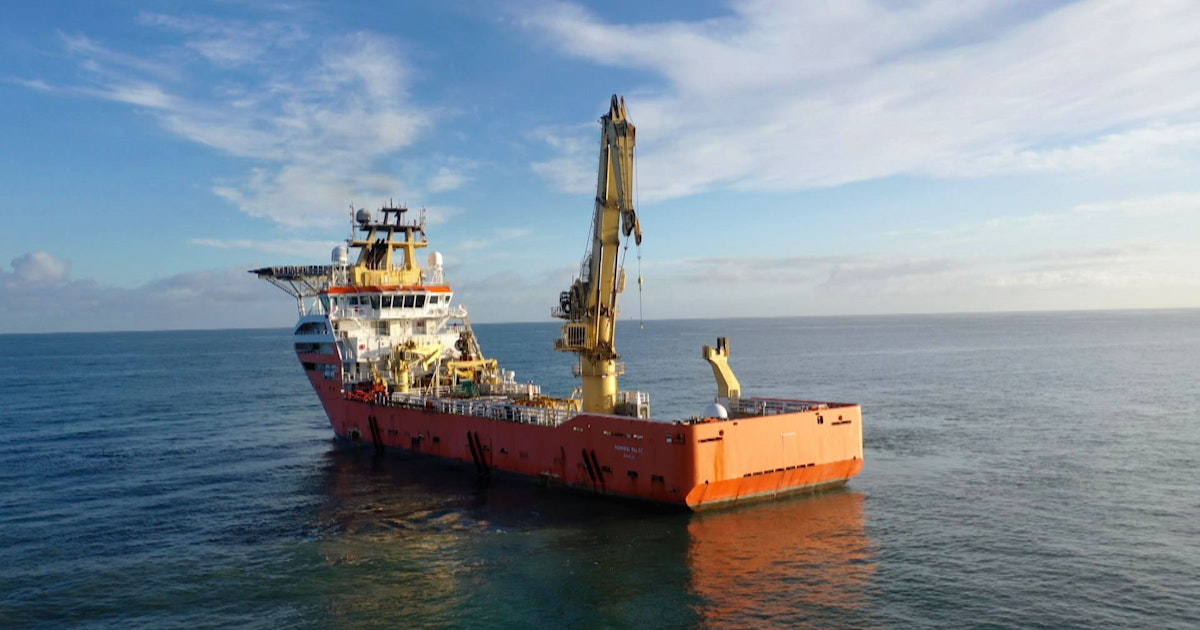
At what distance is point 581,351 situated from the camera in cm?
3722

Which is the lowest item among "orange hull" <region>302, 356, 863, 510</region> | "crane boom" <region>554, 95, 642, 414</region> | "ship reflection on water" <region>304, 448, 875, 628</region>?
"ship reflection on water" <region>304, 448, 875, 628</region>

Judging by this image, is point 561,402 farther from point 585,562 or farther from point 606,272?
point 585,562

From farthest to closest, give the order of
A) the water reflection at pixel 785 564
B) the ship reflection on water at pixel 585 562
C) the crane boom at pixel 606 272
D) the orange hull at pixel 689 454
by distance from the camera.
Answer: the crane boom at pixel 606 272
the orange hull at pixel 689 454
the ship reflection on water at pixel 585 562
the water reflection at pixel 785 564

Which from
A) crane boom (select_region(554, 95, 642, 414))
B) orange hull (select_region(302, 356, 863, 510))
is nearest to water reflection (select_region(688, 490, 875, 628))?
orange hull (select_region(302, 356, 863, 510))

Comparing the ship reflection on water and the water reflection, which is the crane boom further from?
the water reflection

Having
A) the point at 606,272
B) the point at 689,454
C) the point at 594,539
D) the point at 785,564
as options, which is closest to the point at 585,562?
the point at 594,539

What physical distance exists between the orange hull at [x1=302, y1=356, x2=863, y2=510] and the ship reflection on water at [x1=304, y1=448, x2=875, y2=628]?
32.1 inches

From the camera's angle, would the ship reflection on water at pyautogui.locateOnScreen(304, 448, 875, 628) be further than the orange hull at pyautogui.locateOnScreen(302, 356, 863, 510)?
No

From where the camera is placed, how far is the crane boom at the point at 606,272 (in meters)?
36.3

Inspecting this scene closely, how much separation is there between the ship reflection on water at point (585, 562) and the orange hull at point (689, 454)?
81cm

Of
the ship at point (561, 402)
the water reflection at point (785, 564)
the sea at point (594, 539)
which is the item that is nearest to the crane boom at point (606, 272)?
the ship at point (561, 402)

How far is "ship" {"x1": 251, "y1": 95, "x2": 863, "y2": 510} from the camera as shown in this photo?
30938 millimetres

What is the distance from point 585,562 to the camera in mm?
25906

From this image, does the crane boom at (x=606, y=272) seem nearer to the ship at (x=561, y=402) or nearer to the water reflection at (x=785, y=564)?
the ship at (x=561, y=402)
